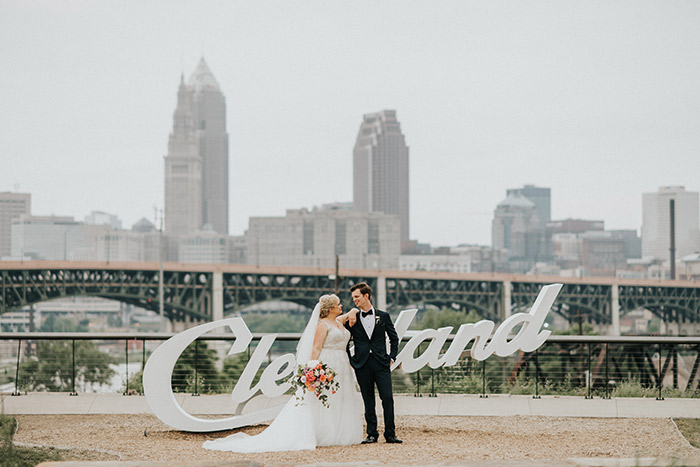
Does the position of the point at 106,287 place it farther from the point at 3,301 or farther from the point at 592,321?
the point at 592,321

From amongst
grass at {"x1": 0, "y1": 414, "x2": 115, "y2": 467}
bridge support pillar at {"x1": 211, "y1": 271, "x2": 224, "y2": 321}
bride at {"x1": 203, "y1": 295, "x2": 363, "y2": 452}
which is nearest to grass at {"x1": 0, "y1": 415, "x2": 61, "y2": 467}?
grass at {"x1": 0, "y1": 414, "x2": 115, "y2": 467}

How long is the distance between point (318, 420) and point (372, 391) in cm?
62

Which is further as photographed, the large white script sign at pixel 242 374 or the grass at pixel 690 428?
the large white script sign at pixel 242 374

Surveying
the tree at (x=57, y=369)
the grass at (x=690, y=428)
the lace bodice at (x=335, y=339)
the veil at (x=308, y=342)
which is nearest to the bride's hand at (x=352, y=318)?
the lace bodice at (x=335, y=339)

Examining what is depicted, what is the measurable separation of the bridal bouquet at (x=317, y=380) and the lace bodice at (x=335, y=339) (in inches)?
8.9

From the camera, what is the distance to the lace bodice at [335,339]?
27.7 feet

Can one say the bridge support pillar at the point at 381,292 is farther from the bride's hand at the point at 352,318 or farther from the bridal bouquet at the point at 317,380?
the bridal bouquet at the point at 317,380

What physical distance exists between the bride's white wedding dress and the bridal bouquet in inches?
2.6

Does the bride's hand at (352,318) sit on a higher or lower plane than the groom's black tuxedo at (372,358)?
higher

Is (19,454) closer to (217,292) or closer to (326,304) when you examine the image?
(326,304)

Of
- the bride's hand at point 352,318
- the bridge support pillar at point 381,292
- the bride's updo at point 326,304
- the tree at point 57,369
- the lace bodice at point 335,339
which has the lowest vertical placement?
the tree at point 57,369

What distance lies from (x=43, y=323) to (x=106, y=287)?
83.7 m

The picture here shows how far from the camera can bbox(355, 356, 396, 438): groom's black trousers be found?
8.35m

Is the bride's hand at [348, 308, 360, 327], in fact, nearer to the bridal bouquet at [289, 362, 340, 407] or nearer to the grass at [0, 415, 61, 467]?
the bridal bouquet at [289, 362, 340, 407]
